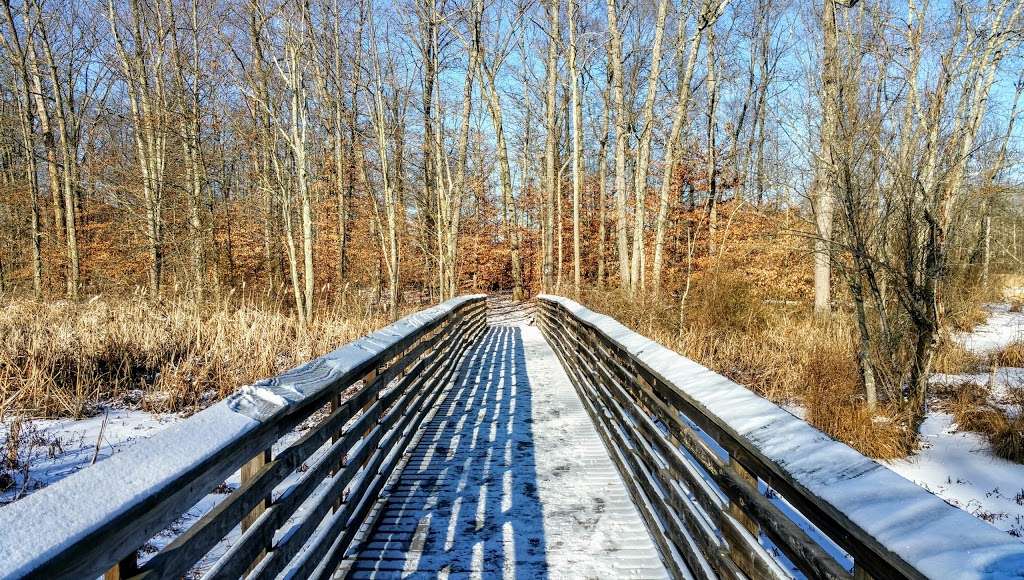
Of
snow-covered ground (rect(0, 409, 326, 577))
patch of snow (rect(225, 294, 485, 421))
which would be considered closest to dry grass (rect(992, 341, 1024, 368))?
patch of snow (rect(225, 294, 485, 421))

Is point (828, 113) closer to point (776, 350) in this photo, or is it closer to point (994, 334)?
point (776, 350)

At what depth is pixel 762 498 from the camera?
201 centimetres

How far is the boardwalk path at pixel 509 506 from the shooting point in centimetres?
303

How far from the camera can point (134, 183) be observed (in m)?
17.9

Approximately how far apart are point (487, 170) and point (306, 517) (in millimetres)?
26038

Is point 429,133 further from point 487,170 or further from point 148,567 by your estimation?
point 148,567

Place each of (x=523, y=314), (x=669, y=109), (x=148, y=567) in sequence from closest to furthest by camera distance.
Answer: (x=148, y=567) < (x=669, y=109) < (x=523, y=314)

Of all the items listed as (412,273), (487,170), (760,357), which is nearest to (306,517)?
(760,357)

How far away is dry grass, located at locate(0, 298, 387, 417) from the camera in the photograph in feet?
19.4

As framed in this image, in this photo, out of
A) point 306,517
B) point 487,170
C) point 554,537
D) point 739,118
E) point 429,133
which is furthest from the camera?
point 739,118

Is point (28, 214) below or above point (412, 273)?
above

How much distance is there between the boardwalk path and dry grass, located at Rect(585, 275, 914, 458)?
3221 mm

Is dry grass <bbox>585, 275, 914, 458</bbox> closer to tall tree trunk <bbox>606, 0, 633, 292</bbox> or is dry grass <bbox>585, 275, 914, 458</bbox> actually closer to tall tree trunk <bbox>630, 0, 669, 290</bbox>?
tall tree trunk <bbox>630, 0, 669, 290</bbox>

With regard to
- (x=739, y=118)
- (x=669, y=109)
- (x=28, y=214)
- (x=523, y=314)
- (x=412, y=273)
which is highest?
(x=739, y=118)
